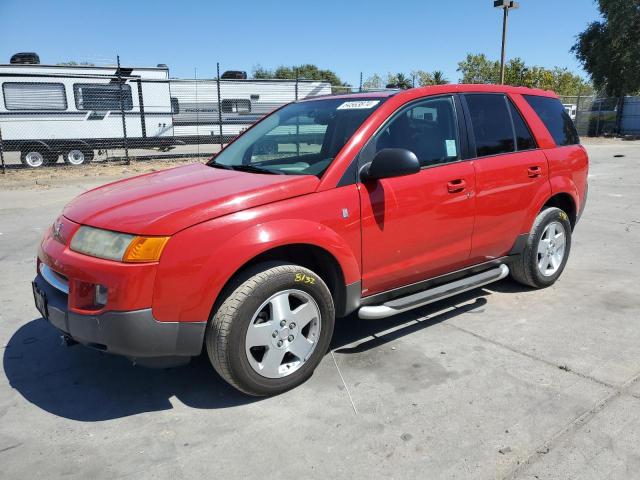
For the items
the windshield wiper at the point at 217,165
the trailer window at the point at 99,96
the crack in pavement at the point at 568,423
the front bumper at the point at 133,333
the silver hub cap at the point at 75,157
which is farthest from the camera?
the silver hub cap at the point at 75,157

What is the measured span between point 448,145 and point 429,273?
3.12 ft

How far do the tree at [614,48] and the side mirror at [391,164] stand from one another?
33080 mm

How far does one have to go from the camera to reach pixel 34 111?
1603cm

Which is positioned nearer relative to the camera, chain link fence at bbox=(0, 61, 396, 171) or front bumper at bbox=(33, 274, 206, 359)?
front bumper at bbox=(33, 274, 206, 359)

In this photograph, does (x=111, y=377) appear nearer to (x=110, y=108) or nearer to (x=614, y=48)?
(x=110, y=108)

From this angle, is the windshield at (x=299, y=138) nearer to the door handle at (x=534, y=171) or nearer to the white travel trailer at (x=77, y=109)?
the door handle at (x=534, y=171)

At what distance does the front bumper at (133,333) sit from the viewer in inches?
102

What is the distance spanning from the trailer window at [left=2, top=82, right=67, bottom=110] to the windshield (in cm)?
1451

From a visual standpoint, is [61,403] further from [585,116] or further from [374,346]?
[585,116]

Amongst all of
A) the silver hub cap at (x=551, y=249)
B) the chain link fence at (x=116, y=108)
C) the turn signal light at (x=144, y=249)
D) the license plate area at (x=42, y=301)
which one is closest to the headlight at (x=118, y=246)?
the turn signal light at (x=144, y=249)

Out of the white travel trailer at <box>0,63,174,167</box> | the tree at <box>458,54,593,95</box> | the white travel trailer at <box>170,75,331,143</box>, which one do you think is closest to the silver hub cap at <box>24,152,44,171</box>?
the white travel trailer at <box>0,63,174,167</box>

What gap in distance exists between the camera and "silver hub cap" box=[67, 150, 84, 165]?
16.9m

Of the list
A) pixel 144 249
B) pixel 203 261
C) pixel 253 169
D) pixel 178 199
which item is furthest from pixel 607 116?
pixel 144 249

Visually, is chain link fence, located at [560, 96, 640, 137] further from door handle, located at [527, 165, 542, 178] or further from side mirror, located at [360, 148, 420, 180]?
side mirror, located at [360, 148, 420, 180]
